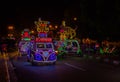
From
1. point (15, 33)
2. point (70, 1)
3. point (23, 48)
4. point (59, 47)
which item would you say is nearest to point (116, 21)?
point (59, 47)

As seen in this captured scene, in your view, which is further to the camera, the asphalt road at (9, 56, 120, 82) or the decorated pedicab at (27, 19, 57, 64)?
the decorated pedicab at (27, 19, 57, 64)

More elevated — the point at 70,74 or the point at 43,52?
the point at 43,52

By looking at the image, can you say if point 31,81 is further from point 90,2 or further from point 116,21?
point 90,2

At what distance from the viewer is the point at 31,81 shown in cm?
1592

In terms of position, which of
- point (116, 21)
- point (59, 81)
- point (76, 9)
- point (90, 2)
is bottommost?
point (59, 81)

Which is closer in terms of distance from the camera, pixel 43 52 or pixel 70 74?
pixel 70 74

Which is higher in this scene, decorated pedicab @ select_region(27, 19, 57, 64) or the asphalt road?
decorated pedicab @ select_region(27, 19, 57, 64)

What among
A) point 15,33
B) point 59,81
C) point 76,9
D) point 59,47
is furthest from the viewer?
point 15,33

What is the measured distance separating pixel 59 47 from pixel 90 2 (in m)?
6.32

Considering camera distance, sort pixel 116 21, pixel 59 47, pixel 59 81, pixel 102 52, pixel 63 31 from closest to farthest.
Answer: pixel 59 81 < pixel 116 21 < pixel 59 47 < pixel 102 52 < pixel 63 31

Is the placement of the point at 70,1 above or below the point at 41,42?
above

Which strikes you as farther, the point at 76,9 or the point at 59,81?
the point at 76,9

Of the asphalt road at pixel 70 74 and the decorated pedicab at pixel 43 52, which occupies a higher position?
the decorated pedicab at pixel 43 52

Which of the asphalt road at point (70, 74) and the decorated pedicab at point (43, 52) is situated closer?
the asphalt road at point (70, 74)
